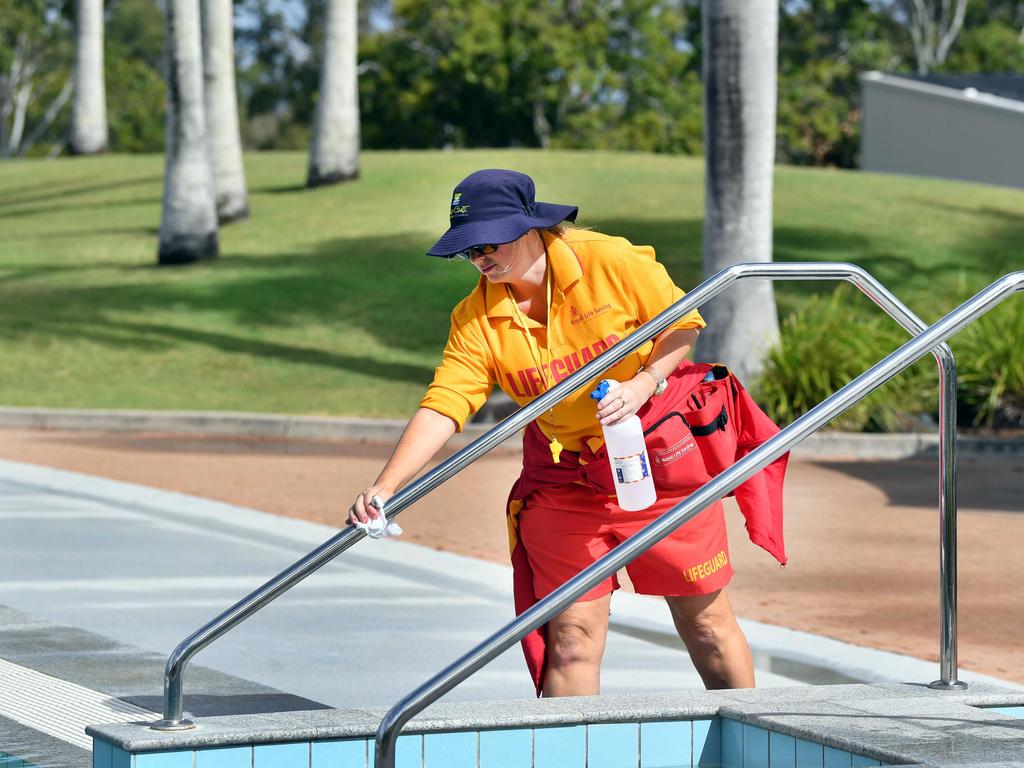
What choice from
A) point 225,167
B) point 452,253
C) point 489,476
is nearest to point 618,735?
point 452,253

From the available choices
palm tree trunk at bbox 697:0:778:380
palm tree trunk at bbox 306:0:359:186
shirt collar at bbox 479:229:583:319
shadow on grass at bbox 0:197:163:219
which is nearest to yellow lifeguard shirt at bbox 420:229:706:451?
shirt collar at bbox 479:229:583:319

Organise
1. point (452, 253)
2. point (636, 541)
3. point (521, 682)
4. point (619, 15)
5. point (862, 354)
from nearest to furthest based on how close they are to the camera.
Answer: point (636, 541) < point (452, 253) < point (521, 682) < point (862, 354) < point (619, 15)

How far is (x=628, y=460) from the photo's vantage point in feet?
14.9

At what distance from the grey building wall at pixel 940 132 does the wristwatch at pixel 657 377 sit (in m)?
34.0

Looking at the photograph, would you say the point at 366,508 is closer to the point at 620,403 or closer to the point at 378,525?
the point at 378,525

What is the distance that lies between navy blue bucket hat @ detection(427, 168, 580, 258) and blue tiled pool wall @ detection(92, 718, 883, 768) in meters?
1.25

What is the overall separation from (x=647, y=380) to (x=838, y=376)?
468 inches

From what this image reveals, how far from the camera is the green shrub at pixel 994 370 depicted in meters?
16.2

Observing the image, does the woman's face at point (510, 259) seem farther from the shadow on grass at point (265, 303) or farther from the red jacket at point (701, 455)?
the shadow on grass at point (265, 303)

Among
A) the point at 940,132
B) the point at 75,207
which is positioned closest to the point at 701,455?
the point at 75,207

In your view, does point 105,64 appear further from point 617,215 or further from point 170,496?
point 170,496

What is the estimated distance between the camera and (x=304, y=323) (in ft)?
74.4

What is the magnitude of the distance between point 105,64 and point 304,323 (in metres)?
45.0

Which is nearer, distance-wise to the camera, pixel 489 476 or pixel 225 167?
pixel 489 476
